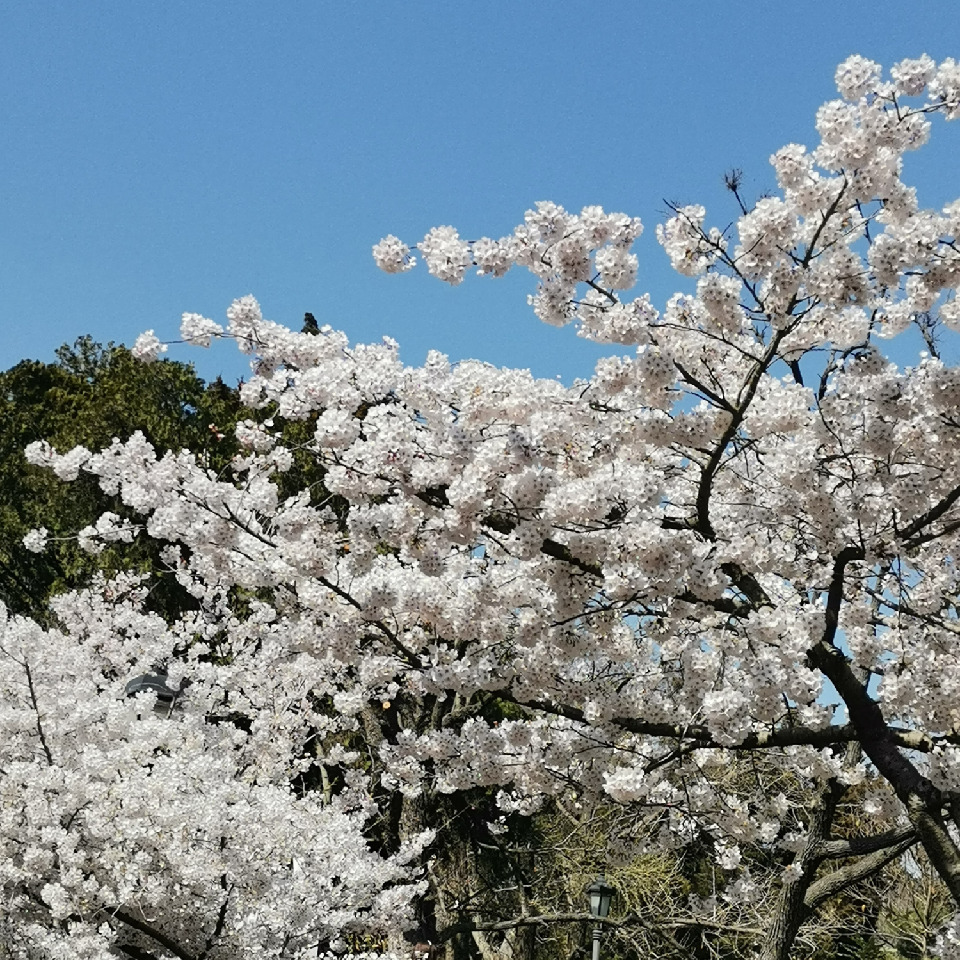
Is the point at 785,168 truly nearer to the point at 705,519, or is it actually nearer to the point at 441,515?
the point at 705,519

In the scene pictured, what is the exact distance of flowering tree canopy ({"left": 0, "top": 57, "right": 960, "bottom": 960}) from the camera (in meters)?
4.62

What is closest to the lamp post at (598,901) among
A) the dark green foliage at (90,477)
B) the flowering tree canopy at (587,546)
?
the flowering tree canopy at (587,546)

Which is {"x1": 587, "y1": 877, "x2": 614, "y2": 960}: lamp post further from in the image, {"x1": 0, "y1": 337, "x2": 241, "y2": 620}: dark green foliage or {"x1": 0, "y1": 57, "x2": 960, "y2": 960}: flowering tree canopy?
{"x1": 0, "y1": 337, "x2": 241, "y2": 620}: dark green foliage

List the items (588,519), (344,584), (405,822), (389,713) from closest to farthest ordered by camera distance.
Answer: (588,519), (344,584), (405,822), (389,713)

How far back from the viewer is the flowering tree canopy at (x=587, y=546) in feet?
15.1

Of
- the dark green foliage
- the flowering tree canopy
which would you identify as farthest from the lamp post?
the dark green foliage

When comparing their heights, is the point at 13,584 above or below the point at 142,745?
above

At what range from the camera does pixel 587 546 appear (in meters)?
4.82

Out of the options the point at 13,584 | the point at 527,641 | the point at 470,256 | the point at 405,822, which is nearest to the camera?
the point at 470,256

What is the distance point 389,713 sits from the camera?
1321 centimetres

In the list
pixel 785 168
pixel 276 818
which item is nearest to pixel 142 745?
pixel 276 818

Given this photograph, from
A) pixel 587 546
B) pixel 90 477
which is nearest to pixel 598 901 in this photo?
pixel 587 546

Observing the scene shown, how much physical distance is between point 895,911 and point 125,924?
14983mm

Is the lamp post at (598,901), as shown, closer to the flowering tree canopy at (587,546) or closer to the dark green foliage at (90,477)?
the flowering tree canopy at (587,546)
